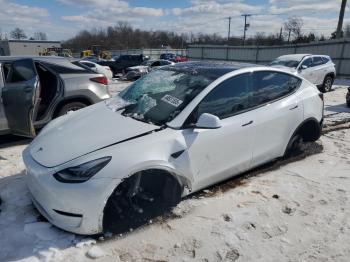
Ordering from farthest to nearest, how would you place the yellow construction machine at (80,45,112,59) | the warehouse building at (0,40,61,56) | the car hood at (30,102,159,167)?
the warehouse building at (0,40,61,56)
the yellow construction machine at (80,45,112,59)
the car hood at (30,102,159,167)

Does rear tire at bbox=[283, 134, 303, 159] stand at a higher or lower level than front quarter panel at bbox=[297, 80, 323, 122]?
lower

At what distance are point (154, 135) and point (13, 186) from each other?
6.97 ft

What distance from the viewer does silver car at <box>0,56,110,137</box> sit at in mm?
Result: 4758

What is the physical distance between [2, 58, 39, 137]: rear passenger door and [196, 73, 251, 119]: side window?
2.76m

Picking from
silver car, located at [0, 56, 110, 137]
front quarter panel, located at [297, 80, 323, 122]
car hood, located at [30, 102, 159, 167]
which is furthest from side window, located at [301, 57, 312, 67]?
car hood, located at [30, 102, 159, 167]

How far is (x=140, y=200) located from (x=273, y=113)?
6.60 feet

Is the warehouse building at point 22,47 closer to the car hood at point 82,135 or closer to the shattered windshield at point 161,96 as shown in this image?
the shattered windshield at point 161,96

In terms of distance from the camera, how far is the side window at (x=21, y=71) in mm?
5086

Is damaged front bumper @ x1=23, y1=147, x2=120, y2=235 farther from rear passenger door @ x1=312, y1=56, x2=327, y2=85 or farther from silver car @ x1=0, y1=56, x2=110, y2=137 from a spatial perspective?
rear passenger door @ x1=312, y1=56, x2=327, y2=85

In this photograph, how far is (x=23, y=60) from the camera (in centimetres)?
529

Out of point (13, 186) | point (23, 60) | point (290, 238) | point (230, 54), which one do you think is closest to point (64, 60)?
point (23, 60)

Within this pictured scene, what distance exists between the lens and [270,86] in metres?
4.15

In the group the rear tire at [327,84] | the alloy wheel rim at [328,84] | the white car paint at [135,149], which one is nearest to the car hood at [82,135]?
the white car paint at [135,149]

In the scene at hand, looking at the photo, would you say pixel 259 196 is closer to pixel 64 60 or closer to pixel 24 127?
pixel 24 127
